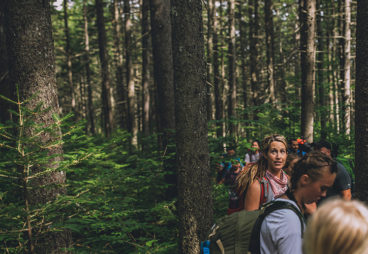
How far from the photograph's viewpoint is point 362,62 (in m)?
4.61

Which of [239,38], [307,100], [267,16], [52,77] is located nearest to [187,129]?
[52,77]

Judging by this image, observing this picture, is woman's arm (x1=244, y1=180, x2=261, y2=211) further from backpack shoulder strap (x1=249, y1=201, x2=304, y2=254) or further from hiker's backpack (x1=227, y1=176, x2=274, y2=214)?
backpack shoulder strap (x1=249, y1=201, x2=304, y2=254)

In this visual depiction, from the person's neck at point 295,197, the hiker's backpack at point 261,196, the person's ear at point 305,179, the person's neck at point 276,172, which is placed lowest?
the hiker's backpack at point 261,196

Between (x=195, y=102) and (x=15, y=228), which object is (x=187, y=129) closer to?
(x=195, y=102)

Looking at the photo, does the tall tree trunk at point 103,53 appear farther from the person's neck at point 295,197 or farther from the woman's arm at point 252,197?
the person's neck at point 295,197

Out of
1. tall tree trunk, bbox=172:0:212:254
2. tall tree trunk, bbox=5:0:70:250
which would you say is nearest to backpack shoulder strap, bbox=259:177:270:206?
tall tree trunk, bbox=172:0:212:254

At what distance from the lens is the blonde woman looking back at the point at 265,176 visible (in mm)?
3242

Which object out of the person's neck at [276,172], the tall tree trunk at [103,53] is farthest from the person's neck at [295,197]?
the tall tree trunk at [103,53]

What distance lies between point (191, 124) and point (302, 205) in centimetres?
254

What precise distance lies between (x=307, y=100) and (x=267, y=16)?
337 inches

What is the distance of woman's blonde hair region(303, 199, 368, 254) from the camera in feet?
4.56

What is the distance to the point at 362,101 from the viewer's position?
4.63m

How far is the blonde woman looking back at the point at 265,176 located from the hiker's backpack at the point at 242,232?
39.3 inches

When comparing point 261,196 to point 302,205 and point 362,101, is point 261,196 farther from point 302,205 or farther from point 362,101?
point 362,101
